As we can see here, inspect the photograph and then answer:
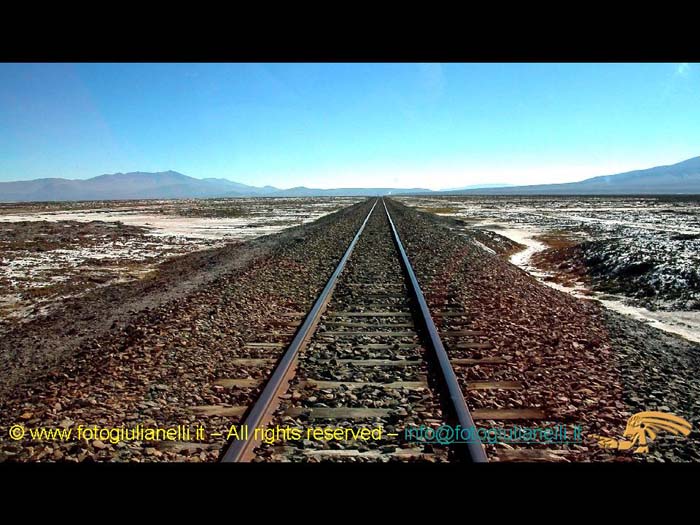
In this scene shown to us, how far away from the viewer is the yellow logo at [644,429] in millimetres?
3240

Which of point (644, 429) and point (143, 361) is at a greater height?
point (143, 361)

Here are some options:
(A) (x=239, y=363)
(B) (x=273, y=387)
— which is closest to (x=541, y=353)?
(B) (x=273, y=387)

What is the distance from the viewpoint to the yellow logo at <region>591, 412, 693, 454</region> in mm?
3240

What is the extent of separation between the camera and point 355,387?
413cm

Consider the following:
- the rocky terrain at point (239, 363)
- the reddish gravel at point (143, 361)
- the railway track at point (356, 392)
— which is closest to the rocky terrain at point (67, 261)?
the rocky terrain at point (239, 363)

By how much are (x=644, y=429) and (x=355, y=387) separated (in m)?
2.49

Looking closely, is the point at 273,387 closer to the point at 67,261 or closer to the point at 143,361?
the point at 143,361

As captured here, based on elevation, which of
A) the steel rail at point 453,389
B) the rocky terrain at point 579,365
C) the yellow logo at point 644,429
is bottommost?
the yellow logo at point 644,429

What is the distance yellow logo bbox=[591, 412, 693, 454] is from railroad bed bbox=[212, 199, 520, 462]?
1.14 m

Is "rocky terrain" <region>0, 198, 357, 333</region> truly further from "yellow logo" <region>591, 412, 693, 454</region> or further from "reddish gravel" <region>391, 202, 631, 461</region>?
"yellow logo" <region>591, 412, 693, 454</region>

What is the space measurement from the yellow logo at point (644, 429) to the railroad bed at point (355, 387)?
3.73 feet

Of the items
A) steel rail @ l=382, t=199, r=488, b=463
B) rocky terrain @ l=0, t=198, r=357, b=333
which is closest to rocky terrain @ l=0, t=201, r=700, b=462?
steel rail @ l=382, t=199, r=488, b=463

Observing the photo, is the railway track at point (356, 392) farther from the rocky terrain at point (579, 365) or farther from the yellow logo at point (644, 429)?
the yellow logo at point (644, 429)
